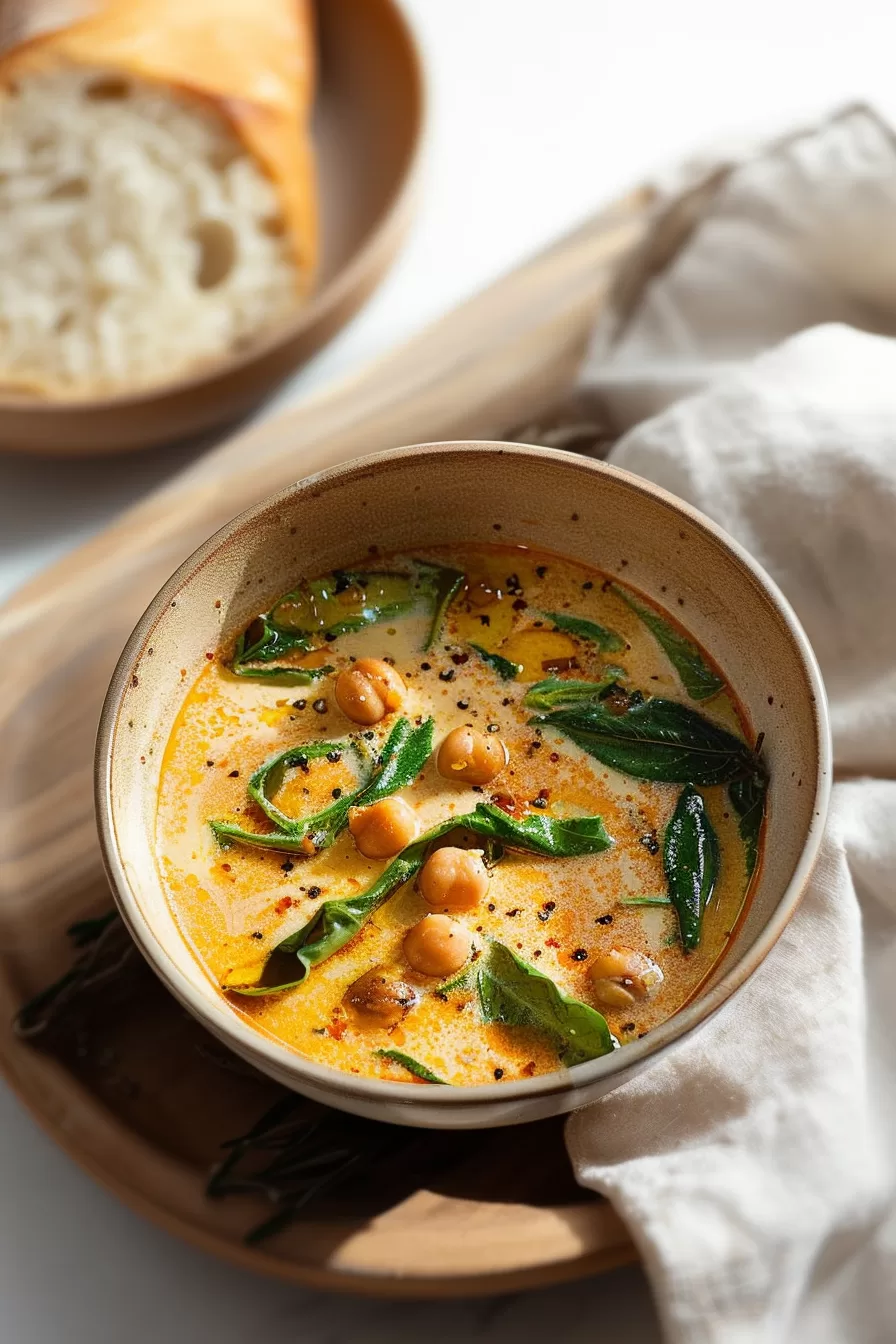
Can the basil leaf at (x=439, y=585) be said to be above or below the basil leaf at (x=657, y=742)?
above

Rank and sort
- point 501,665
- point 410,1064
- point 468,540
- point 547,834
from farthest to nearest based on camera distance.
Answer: point 468,540
point 501,665
point 547,834
point 410,1064

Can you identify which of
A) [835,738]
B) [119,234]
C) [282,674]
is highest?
[119,234]

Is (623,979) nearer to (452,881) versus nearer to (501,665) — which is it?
(452,881)

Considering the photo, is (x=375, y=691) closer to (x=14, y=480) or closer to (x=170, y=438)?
(x=170, y=438)

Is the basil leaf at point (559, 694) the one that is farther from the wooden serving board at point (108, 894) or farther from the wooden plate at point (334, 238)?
the wooden plate at point (334, 238)

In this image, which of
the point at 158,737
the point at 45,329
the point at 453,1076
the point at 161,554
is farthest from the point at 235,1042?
the point at 45,329

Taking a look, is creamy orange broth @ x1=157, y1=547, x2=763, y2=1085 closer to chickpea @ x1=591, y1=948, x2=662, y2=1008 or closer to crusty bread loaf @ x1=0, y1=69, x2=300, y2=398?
chickpea @ x1=591, y1=948, x2=662, y2=1008

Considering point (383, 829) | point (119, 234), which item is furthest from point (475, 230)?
point (383, 829)

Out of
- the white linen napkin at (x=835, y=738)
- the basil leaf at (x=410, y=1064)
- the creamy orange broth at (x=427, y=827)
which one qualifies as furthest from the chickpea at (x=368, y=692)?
the white linen napkin at (x=835, y=738)
